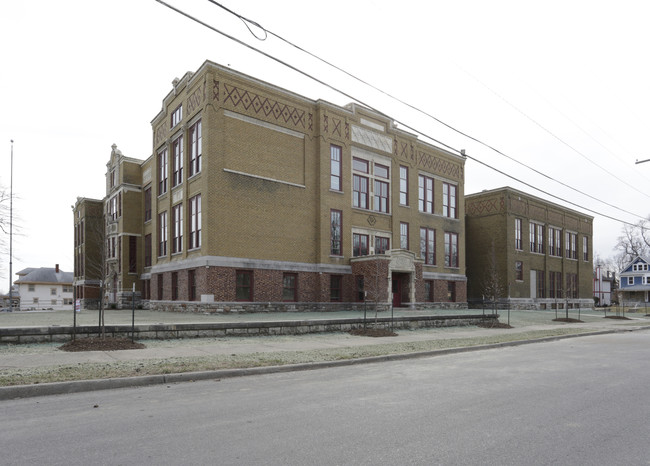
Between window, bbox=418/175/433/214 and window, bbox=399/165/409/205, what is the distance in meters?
1.49

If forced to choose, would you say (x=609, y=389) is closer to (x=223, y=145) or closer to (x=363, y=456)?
(x=363, y=456)

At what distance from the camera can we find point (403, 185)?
3584 cm

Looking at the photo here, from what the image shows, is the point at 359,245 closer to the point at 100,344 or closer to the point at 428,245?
the point at 428,245

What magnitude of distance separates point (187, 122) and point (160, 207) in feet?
24.1

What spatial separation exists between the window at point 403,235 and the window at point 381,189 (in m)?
1.99

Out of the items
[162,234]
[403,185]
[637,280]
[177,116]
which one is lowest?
[637,280]

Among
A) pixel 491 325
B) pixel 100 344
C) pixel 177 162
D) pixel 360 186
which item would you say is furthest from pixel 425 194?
pixel 100 344

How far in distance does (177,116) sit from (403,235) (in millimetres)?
17396

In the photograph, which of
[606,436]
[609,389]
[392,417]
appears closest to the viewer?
[606,436]

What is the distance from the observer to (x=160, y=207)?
1303 inches

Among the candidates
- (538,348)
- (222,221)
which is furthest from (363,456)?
(222,221)

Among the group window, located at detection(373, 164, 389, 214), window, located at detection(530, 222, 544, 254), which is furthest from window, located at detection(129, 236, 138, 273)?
window, located at detection(530, 222, 544, 254)

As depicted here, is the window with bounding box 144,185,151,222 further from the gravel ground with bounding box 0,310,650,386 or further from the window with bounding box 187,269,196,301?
the gravel ground with bounding box 0,310,650,386

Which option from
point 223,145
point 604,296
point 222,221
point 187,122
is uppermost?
point 187,122
